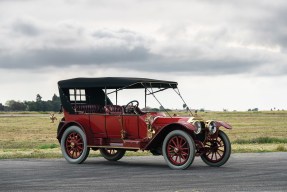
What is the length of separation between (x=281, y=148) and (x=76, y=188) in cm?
1231

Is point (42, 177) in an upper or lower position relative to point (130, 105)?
lower

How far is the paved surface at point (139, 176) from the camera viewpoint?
10.7 meters

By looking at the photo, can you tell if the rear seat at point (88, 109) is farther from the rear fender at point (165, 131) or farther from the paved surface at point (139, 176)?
the rear fender at point (165, 131)

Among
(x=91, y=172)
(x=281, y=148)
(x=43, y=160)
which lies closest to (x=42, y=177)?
(x=91, y=172)

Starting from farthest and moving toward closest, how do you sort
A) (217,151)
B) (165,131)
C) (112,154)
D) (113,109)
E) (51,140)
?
(51,140) < (112,154) < (113,109) < (217,151) < (165,131)

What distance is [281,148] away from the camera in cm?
2134

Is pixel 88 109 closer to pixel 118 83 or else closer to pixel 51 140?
pixel 118 83

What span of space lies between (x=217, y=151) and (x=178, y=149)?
1370 millimetres

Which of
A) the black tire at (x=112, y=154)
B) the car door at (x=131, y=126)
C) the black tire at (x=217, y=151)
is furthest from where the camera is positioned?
the black tire at (x=112, y=154)

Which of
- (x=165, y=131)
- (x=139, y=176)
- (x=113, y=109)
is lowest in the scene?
(x=139, y=176)

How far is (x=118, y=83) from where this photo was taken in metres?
15.4

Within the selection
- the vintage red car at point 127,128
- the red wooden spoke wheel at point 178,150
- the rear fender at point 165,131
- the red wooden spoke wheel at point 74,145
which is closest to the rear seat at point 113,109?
the vintage red car at point 127,128

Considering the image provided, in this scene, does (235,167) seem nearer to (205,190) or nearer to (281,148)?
(205,190)

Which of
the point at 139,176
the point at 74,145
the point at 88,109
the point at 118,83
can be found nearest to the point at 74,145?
the point at 74,145
